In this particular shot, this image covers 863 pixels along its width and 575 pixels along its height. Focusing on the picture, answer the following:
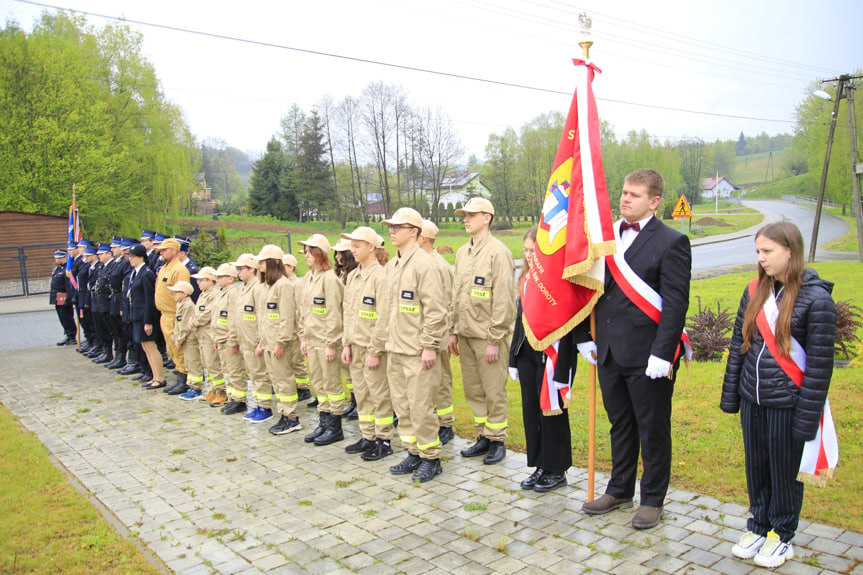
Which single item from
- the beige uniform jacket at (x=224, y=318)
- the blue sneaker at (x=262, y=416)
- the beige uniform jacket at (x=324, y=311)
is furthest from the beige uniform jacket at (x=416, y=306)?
the beige uniform jacket at (x=224, y=318)

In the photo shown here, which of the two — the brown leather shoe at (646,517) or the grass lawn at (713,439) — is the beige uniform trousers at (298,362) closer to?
the grass lawn at (713,439)

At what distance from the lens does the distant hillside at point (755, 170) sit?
122188 mm

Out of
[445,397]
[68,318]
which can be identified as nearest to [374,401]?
[445,397]

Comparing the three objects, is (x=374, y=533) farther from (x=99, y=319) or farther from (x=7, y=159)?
(x=7, y=159)

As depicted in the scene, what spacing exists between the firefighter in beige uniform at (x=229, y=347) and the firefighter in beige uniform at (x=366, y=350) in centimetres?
256

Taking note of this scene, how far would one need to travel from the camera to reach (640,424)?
4645mm

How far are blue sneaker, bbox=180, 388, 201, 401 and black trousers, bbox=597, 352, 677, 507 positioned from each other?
6985mm

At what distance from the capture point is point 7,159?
3288 centimetres

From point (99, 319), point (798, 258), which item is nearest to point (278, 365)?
point (798, 258)

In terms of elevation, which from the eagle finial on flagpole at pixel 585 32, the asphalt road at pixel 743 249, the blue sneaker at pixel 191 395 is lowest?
the asphalt road at pixel 743 249

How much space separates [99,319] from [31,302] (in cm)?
1555

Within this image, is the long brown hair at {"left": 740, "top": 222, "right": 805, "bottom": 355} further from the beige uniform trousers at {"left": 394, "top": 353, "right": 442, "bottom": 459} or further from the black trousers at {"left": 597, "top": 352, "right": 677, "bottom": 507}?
the beige uniform trousers at {"left": 394, "top": 353, "right": 442, "bottom": 459}

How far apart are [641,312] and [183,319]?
7.58 meters

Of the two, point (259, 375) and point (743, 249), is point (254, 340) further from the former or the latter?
point (743, 249)
